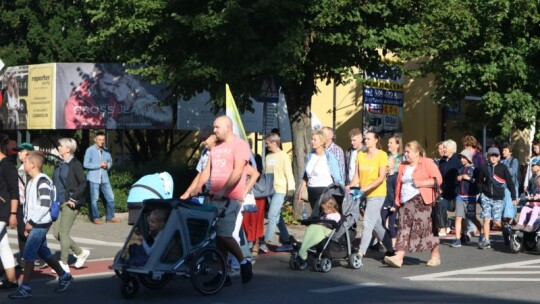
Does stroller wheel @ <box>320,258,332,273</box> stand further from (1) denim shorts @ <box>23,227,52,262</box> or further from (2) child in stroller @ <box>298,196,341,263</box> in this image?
(1) denim shorts @ <box>23,227,52,262</box>

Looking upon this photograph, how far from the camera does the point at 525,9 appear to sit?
24125mm

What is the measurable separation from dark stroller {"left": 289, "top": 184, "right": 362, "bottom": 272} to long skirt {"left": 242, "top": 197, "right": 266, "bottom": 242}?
140 centimetres

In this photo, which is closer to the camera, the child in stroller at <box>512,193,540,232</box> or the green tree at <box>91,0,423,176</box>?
the child in stroller at <box>512,193,540,232</box>

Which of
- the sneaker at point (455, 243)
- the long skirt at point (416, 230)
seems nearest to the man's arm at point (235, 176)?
the long skirt at point (416, 230)

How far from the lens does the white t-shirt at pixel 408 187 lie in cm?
1365

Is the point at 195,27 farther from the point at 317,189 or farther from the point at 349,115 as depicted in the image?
the point at 349,115

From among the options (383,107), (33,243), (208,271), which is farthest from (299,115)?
(33,243)

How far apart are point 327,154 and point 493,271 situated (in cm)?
289

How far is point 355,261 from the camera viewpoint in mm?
13273

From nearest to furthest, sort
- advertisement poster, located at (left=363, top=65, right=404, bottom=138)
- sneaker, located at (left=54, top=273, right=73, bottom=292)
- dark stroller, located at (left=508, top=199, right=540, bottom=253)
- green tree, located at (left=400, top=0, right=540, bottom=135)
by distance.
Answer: sneaker, located at (left=54, top=273, right=73, bottom=292) → dark stroller, located at (left=508, top=199, right=540, bottom=253) → green tree, located at (left=400, top=0, right=540, bottom=135) → advertisement poster, located at (left=363, top=65, right=404, bottom=138)

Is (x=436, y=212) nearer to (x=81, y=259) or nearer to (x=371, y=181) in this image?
(x=371, y=181)

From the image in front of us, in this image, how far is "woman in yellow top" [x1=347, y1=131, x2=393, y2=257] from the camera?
13.6 meters

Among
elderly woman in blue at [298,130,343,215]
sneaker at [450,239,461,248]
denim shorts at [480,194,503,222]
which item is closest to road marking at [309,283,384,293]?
elderly woman in blue at [298,130,343,215]

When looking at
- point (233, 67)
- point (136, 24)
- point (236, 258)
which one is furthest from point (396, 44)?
point (236, 258)
